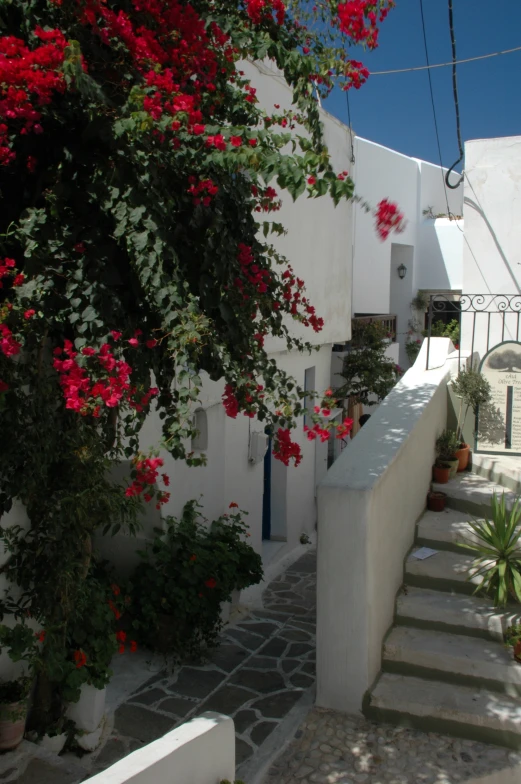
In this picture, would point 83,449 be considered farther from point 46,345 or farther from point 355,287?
point 355,287

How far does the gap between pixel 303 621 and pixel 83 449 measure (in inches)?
170

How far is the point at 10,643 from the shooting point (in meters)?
3.89

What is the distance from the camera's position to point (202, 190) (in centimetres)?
349

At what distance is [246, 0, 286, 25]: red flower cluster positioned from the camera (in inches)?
148

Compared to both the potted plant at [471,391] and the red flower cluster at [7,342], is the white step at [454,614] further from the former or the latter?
the red flower cluster at [7,342]

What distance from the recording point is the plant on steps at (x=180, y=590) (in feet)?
18.9

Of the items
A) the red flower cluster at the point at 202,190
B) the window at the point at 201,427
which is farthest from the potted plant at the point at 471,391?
the red flower cluster at the point at 202,190

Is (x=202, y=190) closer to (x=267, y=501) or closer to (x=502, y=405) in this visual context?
(x=502, y=405)

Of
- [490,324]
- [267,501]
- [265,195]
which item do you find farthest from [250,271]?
[267,501]

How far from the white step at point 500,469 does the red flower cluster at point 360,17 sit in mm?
4171

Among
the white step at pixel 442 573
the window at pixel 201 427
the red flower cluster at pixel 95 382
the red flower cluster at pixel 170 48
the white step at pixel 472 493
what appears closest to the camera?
the red flower cluster at pixel 95 382

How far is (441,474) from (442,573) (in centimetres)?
131

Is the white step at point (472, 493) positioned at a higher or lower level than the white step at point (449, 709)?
higher

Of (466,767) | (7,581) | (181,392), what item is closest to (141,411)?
(181,392)
